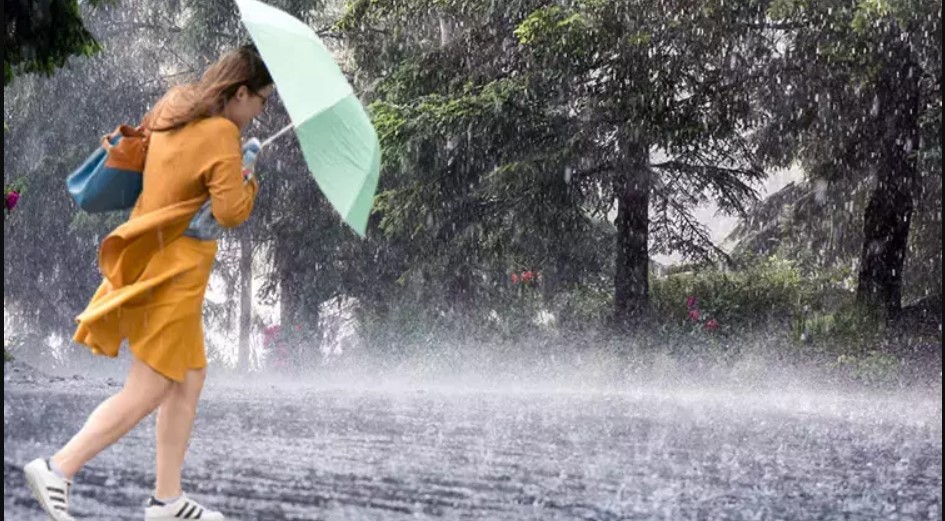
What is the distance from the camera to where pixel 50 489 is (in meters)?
3.98

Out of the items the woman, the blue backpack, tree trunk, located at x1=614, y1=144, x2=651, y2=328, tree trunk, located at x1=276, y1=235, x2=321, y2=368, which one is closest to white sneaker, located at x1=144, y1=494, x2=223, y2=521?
the woman

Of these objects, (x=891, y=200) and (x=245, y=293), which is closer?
(x=891, y=200)

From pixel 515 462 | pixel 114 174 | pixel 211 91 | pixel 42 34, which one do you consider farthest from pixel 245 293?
pixel 211 91

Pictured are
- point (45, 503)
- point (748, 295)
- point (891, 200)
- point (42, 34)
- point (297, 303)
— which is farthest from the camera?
point (297, 303)

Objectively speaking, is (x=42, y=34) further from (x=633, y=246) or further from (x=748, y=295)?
(x=748, y=295)

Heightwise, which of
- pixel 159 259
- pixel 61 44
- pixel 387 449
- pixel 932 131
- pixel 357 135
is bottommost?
pixel 387 449

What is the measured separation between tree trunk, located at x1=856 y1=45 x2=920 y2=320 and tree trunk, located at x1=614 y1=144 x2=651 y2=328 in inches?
118

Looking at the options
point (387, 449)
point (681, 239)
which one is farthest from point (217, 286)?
point (387, 449)

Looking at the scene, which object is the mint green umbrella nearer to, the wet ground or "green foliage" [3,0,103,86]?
the wet ground

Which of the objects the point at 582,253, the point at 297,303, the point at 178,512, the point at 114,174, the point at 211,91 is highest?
the point at 582,253

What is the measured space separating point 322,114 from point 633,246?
50.7 feet

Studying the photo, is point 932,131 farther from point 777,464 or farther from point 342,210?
point 342,210

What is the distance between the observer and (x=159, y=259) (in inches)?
166

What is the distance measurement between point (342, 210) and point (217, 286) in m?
29.0
